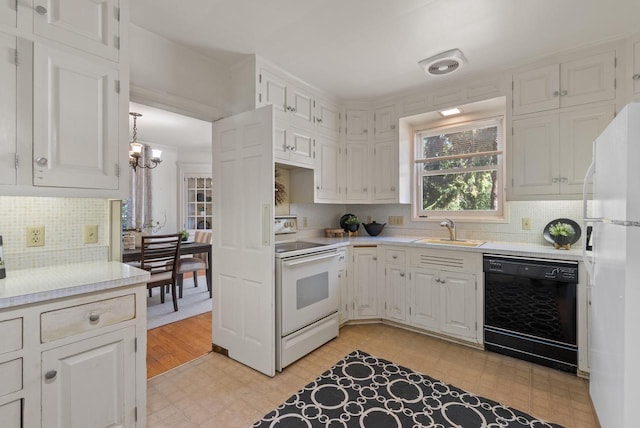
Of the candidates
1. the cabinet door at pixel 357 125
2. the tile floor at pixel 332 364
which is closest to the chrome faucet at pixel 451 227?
the tile floor at pixel 332 364

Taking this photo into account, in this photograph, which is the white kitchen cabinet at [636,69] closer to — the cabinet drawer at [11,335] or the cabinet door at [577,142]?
the cabinet door at [577,142]

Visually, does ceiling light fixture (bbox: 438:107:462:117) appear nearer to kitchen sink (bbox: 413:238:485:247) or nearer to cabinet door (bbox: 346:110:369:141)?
cabinet door (bbox: 346:110:369:141)

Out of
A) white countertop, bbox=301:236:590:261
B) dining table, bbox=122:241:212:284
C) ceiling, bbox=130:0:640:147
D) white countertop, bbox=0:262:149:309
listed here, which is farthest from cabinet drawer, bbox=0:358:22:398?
white countertop, bbox=301:236:590:261

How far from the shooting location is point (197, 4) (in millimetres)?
1811

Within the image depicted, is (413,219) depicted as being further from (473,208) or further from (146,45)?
(146,45)

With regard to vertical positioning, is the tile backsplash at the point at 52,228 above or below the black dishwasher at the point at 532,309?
above

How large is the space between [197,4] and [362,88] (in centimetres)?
176

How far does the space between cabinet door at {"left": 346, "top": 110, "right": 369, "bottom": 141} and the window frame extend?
614 mm

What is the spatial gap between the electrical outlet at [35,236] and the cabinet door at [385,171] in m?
2.86

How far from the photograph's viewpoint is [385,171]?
3.40 m

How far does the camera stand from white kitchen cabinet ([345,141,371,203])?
3436 millimetres

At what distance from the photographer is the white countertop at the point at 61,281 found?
1.17 metres

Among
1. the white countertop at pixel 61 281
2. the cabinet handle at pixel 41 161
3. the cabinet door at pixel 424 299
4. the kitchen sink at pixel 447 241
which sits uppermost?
the cabinet handle at pixel 41 161

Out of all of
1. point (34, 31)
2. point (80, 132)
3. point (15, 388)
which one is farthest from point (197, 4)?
point (15, 388)
